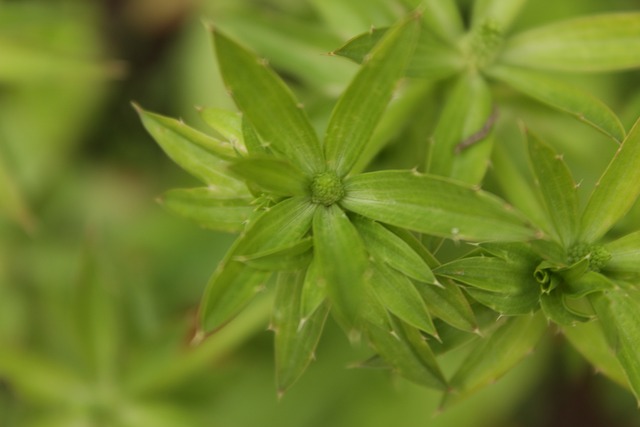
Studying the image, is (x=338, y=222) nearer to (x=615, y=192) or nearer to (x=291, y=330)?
(x=291, y=330)

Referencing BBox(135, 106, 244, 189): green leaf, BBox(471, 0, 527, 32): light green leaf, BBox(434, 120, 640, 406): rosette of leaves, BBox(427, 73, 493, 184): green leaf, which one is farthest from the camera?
BBox(471, 0, 527, 32): light green leaf

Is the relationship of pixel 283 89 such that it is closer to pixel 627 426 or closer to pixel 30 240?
pixel 30 240

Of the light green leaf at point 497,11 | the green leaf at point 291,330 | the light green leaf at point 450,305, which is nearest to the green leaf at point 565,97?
the light green leaf at point 497,11

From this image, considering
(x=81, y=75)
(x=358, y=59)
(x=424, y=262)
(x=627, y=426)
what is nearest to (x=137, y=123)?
(x=81, y=75)

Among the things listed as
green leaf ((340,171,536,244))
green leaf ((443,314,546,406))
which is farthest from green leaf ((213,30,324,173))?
green leaf ((443,314,546,406))

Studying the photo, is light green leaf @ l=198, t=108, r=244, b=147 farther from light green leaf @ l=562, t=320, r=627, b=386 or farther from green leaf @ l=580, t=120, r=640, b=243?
light green leaf @ l=562, t=320, r=627, b=386

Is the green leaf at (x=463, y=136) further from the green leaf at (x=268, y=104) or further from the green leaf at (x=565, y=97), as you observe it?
the green leaf at (x=268, y=104)
